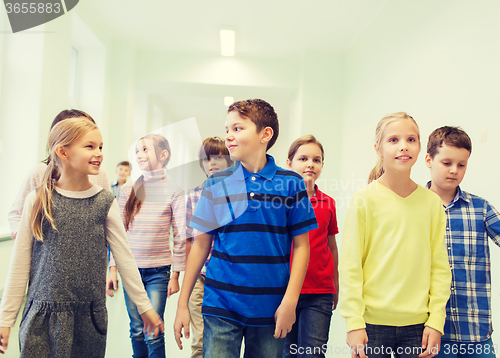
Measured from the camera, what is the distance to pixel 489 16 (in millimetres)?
2141

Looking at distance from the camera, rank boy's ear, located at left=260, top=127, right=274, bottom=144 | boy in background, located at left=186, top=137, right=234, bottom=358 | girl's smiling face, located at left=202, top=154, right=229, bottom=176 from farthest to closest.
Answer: girl's smiling face, located at left=202, top=154, right=229, bottom=176
boy in background, located at left=186, top=137, right=234, bottom=358
boy's ear, located at left=260, top=127, right=274, bottom=144

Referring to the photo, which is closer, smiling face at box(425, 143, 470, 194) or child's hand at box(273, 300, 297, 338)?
child's hand at box(273, 300, 297, 338)

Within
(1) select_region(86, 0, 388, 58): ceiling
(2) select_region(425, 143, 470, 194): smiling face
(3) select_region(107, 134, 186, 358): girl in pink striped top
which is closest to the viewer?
(2) select_region(425, 143, 470, 194): smiling face

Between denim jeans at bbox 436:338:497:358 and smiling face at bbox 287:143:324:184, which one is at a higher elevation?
smiling face at bbox 287:143:324:184

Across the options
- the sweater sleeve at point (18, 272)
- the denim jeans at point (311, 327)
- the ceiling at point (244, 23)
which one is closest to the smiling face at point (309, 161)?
the denim jeans at point (311, 327)

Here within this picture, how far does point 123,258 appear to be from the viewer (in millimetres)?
1168

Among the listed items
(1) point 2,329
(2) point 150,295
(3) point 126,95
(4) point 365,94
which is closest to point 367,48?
(4) point 365,94

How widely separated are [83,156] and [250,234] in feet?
1.94

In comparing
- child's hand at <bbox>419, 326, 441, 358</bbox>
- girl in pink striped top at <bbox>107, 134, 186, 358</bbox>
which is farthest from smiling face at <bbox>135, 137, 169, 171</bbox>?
child's hand at <bbox>419, 326, 441, 358</bbox>

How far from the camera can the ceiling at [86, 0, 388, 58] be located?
13.3ft

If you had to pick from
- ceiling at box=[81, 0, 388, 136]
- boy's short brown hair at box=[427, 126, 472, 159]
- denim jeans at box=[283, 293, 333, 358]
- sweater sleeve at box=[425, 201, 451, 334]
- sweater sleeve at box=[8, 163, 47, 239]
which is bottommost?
denim jeans at box=[283, 293, 333, 358]

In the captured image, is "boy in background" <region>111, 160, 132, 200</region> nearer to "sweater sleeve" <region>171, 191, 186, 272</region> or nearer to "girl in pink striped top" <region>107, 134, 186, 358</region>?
"girl in pink striped top" <region>107, 134, 186, 358</region>

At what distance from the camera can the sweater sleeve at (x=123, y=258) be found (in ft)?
3.80

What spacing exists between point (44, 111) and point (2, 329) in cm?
266
